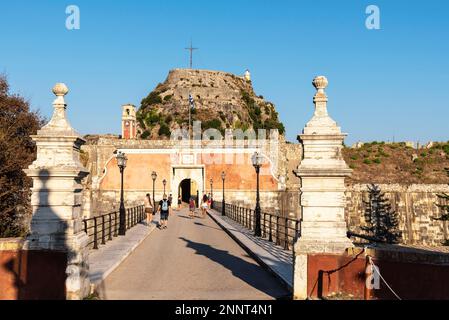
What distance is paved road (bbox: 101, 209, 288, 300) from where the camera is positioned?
Result: 8414 millimetres

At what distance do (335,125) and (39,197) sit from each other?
16.0ft

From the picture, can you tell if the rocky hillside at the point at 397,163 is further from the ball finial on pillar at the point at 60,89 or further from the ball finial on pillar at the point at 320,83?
the ball finial on pillar at the point at 60,89

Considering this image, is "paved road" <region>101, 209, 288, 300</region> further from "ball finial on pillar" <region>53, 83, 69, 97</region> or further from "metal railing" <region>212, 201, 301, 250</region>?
"ball finial on pillar" <region>53, 83, 69, 97</region>

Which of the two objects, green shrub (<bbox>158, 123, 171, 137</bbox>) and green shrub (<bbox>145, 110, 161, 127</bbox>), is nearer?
green shrub (<bbox>158, 123, 171, 137</bbox>)

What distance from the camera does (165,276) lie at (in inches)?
399

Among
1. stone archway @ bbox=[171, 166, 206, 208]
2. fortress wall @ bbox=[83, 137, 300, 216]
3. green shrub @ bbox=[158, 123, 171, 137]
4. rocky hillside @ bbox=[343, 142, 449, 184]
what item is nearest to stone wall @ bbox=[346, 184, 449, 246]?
fortress wall @ bbox=[83, 137, 300, 216]

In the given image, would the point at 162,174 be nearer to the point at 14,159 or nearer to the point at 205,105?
the point at 14,159

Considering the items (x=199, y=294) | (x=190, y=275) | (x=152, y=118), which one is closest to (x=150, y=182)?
(x=152, y=118)

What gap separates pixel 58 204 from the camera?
7.61m

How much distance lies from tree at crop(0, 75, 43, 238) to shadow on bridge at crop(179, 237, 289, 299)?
391 inches

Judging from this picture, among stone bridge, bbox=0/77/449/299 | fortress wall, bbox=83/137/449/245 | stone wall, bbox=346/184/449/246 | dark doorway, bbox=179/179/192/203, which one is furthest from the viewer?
dark doorway, bbox=179/179/192/203

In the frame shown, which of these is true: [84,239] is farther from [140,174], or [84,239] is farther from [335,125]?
[140,174]
